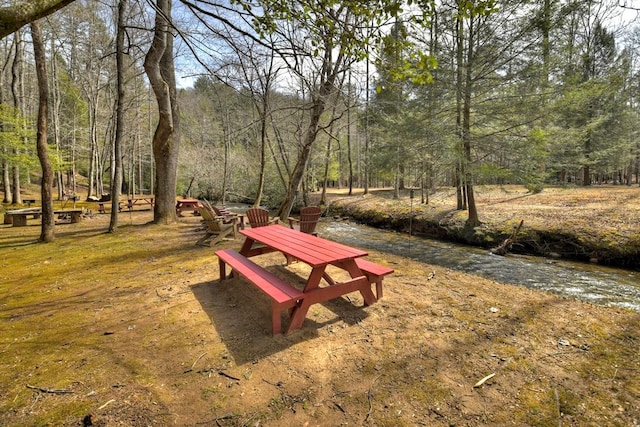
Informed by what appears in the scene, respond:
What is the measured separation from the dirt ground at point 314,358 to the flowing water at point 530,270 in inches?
67.3

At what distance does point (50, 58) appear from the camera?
1695 centimetres

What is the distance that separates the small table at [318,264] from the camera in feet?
9.54

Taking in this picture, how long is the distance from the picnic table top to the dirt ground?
0.73 metres

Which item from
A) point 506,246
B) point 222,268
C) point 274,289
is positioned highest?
point 274,289

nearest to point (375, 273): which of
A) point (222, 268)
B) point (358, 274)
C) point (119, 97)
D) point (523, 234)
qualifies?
point (358, 274)

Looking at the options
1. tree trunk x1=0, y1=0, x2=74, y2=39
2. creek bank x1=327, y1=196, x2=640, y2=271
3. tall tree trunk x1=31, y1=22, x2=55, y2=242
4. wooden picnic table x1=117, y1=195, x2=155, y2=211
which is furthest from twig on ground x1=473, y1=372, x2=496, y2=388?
wooden picnic table x1=117, y1=195, x2=155, y2=211

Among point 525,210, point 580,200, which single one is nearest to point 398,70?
point 525,210

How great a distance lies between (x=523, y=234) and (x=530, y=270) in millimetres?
2292

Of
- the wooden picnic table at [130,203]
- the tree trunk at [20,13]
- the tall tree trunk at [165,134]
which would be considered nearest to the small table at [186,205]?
the wooden picnic table at [130,203]

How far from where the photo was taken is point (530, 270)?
20.9 ft

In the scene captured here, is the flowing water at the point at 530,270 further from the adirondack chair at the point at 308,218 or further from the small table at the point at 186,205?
the small table at the point at 186,205

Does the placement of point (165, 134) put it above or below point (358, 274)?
above

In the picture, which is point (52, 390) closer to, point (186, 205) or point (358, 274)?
point (358, 274)

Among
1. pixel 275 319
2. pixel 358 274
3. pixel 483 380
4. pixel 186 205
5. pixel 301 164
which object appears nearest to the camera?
pixel 483 380
